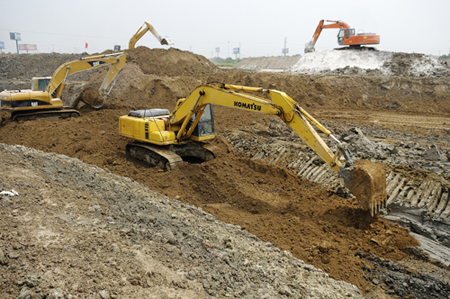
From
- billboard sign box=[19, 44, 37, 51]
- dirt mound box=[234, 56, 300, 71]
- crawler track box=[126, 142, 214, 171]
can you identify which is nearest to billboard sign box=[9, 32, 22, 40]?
billboard sign box=[19, 44, 37, 51]

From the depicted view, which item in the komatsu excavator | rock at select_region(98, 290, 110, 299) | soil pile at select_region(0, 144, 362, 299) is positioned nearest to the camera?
rock at select_region(98, 290, 110, 299)

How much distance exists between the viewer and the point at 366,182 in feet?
21.0

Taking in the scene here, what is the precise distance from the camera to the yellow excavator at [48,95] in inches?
570

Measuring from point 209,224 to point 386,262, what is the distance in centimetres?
303

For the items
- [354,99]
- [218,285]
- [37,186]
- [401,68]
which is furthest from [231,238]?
[401,68]

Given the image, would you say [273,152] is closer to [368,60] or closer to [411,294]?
[411,294]

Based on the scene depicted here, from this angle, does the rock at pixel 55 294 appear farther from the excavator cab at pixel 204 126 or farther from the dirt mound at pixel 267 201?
the excavator cab at pixel 204 126

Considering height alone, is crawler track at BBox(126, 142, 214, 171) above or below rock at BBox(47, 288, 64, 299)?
below

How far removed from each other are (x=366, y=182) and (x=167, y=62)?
69.3 feet

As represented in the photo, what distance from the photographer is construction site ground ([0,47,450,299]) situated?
405 centimetres

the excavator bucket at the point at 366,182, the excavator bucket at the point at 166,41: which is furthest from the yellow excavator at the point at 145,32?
the excavator bucket at the point at 366,182

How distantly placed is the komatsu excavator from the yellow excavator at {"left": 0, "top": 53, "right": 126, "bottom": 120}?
653 cm

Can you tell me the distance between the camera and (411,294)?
531 centimetres

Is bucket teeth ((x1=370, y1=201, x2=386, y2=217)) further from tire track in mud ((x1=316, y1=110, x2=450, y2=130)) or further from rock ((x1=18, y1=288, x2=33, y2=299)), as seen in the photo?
tire track in mud ((x1=316, y1=110, x2=450, y2=130))
